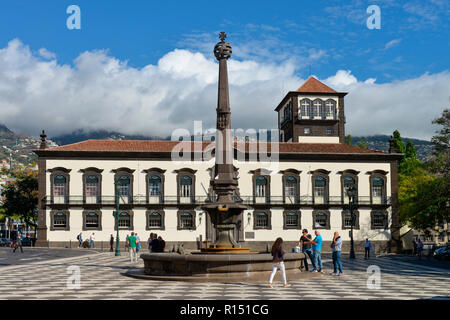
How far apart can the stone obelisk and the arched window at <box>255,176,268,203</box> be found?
1204 inches

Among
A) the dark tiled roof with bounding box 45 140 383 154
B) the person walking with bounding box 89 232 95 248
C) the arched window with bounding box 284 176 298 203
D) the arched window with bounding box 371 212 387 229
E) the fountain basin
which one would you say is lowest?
the person walking with bounding box 89 232 95 248

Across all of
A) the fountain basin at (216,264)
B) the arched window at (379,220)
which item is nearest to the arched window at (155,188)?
the arched window at (379,220)

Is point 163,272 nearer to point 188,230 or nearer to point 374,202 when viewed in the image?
point 188,230

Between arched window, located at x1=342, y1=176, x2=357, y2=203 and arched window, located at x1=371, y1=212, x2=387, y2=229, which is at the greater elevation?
arched window, located at x1=342, y1=176, x2=357, y2=203

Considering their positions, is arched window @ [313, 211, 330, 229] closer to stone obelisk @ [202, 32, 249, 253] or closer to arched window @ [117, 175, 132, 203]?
arched window @ [117, 175, 132, 203]

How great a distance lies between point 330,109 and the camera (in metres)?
59.8

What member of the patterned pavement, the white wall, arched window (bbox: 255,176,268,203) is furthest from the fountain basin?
arched window (bbox: 255,176,268,203)

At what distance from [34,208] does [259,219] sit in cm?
2384

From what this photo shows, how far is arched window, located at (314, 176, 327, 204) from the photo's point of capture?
167 feet

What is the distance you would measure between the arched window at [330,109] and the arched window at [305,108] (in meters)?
1.87

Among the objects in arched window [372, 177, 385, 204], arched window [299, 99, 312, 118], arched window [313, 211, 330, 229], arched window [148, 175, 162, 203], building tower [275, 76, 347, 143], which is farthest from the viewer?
arched window [299, 99, 312, 118]

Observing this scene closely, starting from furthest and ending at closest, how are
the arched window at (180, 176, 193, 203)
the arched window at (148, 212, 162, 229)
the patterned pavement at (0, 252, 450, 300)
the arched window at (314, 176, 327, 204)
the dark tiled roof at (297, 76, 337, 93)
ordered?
the dark tiled roof at (297, 76, 337, 93)
the arched window at (314, 176, 327, 204)
the arched window at (180, 176, 193, 203)
the arched window at (148, 212, 162, 229)
the patterned pavement at (0, 252, 450, 300)
